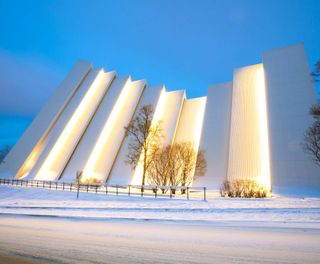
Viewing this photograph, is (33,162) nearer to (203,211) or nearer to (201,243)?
(203,211)

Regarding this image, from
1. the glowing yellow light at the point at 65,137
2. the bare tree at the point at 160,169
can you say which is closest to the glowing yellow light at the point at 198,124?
the bare tree at the point at 160,169

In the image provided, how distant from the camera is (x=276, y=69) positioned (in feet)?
79.7

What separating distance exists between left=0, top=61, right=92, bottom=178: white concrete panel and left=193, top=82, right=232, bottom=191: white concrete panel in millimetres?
20934

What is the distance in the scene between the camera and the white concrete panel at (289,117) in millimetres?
17755

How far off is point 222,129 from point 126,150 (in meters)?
11.5

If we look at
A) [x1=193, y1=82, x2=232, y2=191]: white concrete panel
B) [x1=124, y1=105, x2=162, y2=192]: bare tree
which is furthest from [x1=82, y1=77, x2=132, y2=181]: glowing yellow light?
[x1=193, y1=82, x2=232, y2=191]: white concrete panel

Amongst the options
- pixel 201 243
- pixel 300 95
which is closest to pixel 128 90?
pixel 300 95

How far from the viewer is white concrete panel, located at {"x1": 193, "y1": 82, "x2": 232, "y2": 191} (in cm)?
2191

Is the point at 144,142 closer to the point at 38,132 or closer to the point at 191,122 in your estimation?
the point at 191,122

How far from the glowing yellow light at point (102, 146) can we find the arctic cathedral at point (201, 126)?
0.39 ft

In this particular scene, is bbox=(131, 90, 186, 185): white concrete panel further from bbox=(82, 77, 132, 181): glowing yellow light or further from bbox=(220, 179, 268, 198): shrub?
bbox=(220, 179, 268, 198): shrub

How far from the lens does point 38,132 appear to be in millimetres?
31641

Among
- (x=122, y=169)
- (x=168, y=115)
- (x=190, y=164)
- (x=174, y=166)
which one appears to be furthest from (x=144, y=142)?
(x=168, y=115)

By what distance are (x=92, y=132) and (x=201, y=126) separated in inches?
557
